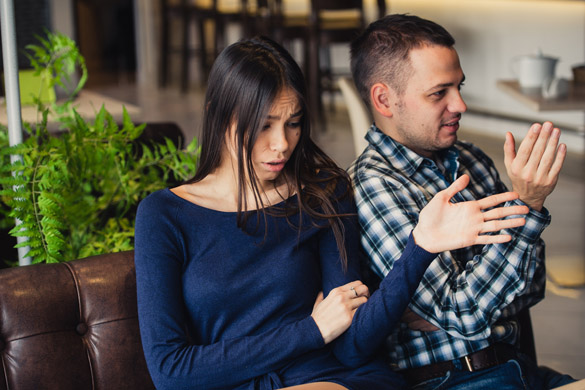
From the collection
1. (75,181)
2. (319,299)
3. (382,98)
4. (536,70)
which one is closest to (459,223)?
(319,299)

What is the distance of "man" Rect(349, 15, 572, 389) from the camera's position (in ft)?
4.44

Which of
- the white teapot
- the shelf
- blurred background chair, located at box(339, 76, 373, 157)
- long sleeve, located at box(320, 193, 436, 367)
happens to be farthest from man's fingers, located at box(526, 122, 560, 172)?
the white teapot

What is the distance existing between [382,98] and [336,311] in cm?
55

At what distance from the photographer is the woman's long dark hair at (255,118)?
1.34 meters

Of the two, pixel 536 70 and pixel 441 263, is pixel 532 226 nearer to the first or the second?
pixel 441 263

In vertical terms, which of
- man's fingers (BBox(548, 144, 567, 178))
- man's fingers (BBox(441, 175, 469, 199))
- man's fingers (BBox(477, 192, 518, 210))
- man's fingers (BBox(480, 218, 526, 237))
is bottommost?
man's fingers (BBox(480, 218, 526, 237))

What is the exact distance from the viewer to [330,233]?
144 cm

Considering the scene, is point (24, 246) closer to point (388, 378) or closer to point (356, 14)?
point (388, 378)

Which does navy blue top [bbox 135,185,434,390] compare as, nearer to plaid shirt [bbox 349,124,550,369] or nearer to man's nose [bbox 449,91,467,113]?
plaid shirt [bbox 349,124,550,369]

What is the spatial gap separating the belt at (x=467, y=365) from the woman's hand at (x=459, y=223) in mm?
273

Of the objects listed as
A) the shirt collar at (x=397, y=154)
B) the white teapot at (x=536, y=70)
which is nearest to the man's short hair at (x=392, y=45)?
the shirt collar at (x=397, y=154)

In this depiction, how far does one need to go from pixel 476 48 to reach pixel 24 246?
17.3ft

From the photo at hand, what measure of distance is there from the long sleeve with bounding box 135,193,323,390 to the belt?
0.27 metres

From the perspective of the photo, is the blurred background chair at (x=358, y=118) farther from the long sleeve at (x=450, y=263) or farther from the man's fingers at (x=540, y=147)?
the man's fingers at (x=540, y=147)
